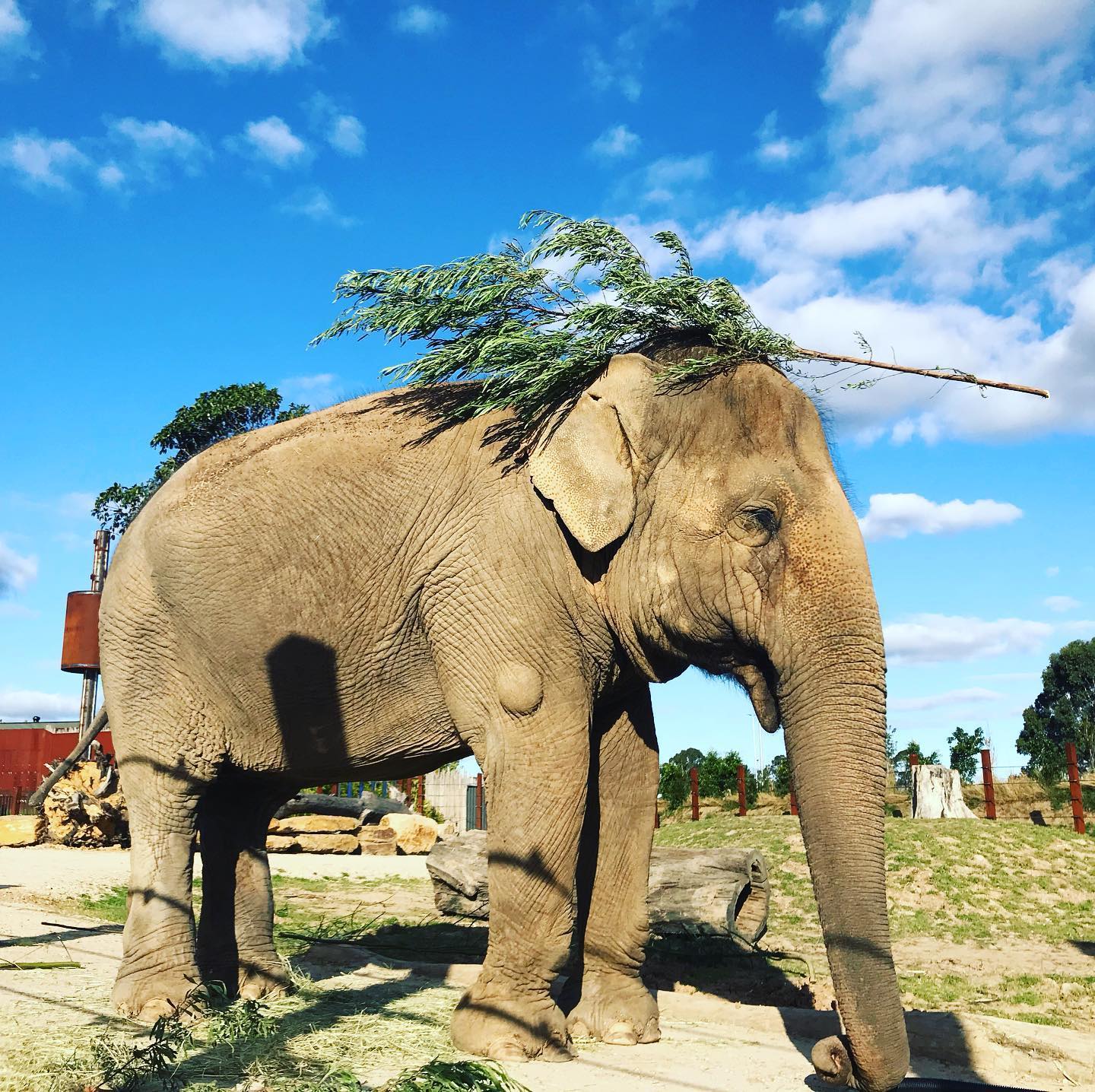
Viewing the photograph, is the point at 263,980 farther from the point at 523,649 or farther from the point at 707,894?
the point at 707,894

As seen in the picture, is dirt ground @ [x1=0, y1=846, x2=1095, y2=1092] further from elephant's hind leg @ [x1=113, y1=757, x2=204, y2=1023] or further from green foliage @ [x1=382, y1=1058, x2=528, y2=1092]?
green foliage @ [x1=382, y1=1058, x2=528, y2=1092]

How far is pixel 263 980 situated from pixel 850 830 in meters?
4.00

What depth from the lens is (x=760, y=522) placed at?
4.92 metres

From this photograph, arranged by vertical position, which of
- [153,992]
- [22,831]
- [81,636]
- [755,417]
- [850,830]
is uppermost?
[81,636]

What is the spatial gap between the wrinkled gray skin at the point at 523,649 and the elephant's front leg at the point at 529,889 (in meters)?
0.01

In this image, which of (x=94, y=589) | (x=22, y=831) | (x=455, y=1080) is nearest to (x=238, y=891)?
(x=455, y=1080)

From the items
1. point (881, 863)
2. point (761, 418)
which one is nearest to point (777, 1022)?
point (881, 863)

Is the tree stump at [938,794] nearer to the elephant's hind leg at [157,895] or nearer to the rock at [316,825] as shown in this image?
the rock at [316,825]

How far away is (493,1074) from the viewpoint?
396 cm

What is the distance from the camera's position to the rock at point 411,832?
2222cm

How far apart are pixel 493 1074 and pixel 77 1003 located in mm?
3155

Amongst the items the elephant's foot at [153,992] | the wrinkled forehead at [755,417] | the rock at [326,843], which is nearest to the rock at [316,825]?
the rock at [326,843]

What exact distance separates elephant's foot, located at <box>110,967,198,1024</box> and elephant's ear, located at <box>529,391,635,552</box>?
3143 mm

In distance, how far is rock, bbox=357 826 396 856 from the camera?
70.9 ft
